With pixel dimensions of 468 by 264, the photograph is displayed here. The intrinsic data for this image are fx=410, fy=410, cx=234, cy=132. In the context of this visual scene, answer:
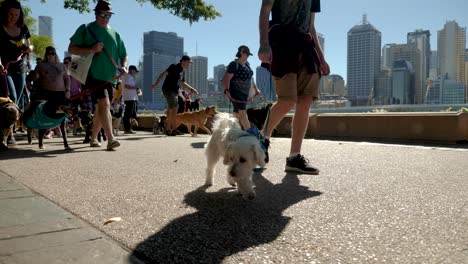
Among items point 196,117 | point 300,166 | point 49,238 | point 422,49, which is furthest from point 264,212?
point 422,49

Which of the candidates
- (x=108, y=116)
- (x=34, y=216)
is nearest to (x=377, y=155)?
(x=108, y=116)

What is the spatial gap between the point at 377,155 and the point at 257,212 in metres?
3.54

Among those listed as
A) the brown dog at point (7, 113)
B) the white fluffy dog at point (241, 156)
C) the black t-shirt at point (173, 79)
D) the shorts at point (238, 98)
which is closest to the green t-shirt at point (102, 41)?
the brown dog at point (7, 113)

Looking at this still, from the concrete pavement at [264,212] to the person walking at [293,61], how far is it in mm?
469

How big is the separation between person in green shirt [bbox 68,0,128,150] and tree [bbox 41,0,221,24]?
8.27 metres

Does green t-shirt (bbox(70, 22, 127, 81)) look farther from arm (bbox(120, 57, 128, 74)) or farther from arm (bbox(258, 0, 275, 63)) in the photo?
arm (bbox(258, 0, 275, 63))

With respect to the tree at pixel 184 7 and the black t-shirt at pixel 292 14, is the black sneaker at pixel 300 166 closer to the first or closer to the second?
the black t-shirt at pixel 292 14

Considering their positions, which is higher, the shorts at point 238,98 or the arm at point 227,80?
the arm at point 227,80

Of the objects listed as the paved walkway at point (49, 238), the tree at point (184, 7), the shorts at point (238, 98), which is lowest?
the paved walkway at point (49, 238)

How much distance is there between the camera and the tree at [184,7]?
1430 centimetres

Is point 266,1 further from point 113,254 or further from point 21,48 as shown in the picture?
point 21,48

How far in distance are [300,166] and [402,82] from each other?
116684mm

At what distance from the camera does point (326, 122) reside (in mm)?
10422

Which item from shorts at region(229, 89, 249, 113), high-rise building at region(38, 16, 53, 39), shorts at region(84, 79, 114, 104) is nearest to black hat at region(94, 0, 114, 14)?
shorts at region(84, 79, 114, 104)
